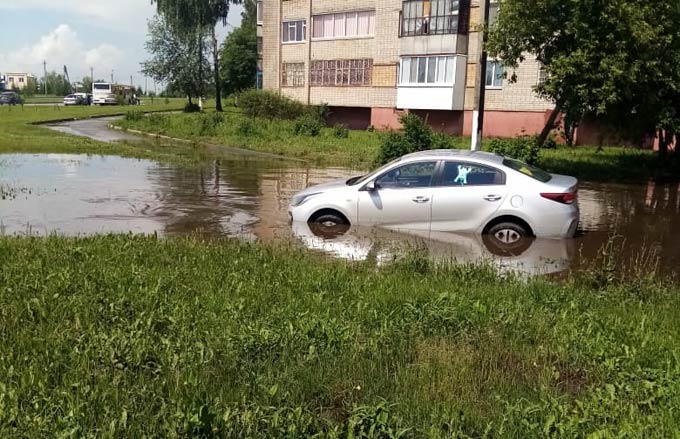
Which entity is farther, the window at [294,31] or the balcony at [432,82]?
the window at [294,31]

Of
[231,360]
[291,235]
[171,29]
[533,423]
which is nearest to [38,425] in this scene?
[231,360]

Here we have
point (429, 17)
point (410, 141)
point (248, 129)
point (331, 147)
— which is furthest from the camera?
point (429, 17)

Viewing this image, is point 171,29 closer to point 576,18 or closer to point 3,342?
point 576,18

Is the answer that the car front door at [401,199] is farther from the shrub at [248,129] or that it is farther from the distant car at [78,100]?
the distant car at [78,100]

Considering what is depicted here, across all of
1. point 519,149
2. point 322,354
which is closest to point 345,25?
point 519,149

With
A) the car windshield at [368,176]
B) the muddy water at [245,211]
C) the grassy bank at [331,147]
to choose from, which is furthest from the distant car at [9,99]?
the car windshield at [368,176]

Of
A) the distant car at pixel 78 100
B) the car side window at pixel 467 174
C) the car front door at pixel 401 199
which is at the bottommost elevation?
the car front door at pixel 401 199

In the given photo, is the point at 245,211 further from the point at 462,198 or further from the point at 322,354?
the point at 322,354

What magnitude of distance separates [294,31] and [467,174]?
1478 inches

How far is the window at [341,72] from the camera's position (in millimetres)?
40750

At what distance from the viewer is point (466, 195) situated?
9.98 meters

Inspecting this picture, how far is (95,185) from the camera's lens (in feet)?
51.0

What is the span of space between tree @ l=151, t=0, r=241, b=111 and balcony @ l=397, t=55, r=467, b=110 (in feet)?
84.0

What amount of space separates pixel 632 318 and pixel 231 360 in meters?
3.62
